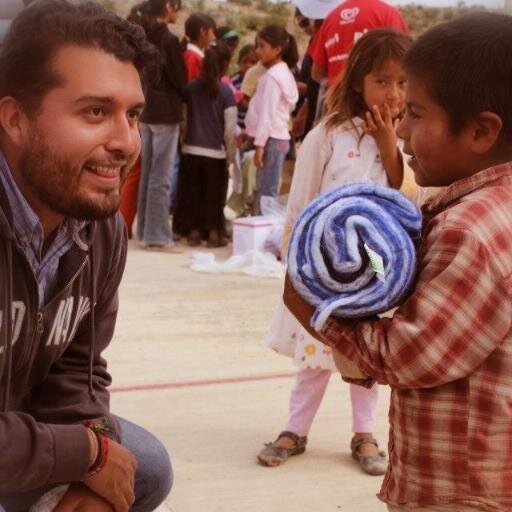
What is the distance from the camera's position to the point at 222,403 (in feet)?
15.0

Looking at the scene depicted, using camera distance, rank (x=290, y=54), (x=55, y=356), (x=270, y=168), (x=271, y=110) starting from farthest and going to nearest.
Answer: (x=290, y=54)
(x=270, y=168)
(x=271, y=110)
(x=55, y=356)

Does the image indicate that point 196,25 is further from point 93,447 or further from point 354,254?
point 354,254

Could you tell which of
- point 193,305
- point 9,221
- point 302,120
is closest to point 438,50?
point 9,221

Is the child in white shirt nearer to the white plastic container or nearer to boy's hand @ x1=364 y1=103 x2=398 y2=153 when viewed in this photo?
boy's hand @ x1=364 y1=103 x2=398 y2=153

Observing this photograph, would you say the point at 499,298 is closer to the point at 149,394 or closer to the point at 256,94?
the point at 149,394

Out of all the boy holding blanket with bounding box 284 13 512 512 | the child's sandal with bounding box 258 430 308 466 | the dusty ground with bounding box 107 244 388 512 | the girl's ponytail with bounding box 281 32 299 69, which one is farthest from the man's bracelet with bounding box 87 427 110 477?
the girl's ponytail with bounding box 281 32 299 69

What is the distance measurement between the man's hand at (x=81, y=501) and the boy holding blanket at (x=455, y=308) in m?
0.60

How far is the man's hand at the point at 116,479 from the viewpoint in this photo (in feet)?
7.62

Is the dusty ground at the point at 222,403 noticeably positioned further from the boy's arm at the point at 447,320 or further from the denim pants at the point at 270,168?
the denim pants at the point at 270,168

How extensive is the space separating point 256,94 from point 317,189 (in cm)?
509

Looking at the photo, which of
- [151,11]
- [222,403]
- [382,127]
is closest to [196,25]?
[151,11]

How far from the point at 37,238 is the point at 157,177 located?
606cm

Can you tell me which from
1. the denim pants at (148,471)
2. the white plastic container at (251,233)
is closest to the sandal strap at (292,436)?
the denim pants at (148,471)

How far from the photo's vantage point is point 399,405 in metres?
2.19
